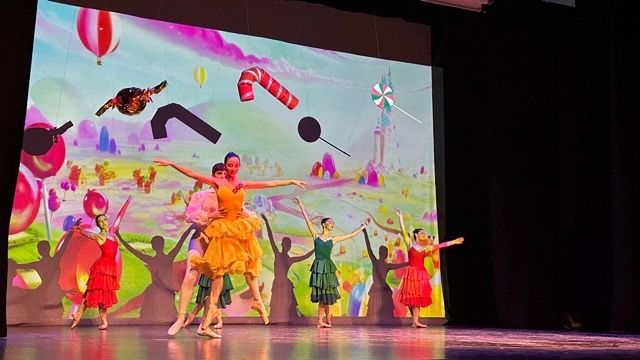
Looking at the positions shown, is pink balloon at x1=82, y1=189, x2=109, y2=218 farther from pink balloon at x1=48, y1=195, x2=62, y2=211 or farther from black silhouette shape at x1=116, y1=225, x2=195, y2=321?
black silhouette shape at x1=116, y1=225, x2=195, y2=321

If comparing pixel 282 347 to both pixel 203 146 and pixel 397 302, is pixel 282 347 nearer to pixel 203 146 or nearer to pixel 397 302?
pixel 203 146

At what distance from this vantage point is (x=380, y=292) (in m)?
9.49

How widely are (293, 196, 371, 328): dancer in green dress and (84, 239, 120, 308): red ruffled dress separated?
2017 mm

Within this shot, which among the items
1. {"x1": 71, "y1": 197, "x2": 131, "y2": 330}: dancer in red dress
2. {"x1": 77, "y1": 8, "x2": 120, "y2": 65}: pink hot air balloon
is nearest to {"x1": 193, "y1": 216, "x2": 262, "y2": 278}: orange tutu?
{"x1": 71, "y1": 197, "x2": 131, "y2": 330}: dancer in red dress

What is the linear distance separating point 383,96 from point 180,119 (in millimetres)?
2563

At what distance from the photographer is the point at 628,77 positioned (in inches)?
297

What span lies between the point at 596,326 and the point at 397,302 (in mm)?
2312

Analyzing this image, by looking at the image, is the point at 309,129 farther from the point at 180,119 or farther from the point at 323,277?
the point at 323,277

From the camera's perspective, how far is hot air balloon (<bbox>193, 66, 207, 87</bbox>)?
8695 millimetres

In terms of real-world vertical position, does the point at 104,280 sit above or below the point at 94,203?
below

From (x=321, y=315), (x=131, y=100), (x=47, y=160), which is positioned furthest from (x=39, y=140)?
(x=321, y=315)

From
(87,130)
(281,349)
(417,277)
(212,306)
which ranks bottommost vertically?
(281,349)

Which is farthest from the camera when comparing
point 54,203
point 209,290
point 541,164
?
point 541,164

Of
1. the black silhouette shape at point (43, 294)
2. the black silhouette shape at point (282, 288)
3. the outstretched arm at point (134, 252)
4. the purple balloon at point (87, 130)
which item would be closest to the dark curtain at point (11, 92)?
the black silhouette shape at point (43, 294)
